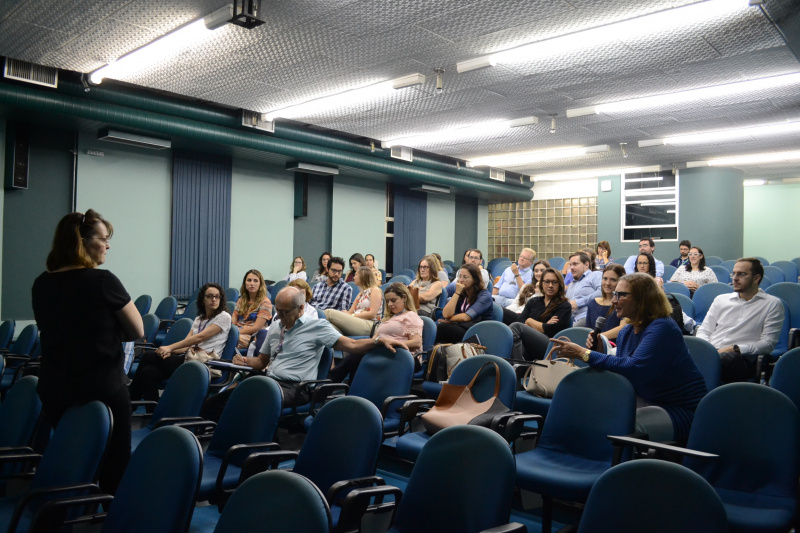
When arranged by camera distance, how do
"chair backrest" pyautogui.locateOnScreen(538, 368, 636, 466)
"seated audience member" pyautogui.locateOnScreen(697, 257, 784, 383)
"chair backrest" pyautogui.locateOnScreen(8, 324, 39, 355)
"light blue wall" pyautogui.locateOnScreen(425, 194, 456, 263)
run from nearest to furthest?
1. "chair backrest" pyautogui.locateOnScreen(538, 368, 636, 466)
2. "seated audience member" pyautogui.locateOnScreen(697, 257, 784, 383)
3. "chair backrest" pyautogui.locateOnScreen(8, 324, 39, 355)
4. "light blue wall" pyautogui.locateOnScreen(425, 194, 456, 263)

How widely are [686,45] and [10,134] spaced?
7662 mm

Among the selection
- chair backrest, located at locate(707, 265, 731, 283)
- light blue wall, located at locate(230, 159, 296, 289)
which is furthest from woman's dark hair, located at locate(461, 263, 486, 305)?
light blue wall, located at locate(230, 159, 296, 289)

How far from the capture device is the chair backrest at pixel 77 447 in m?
2.17

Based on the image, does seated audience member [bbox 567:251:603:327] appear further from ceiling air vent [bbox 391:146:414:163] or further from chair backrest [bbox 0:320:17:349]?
chair backrest [bbox 0:320:17:349]

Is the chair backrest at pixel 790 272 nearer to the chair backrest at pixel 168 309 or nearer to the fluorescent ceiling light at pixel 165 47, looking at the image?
the fluorescent ceiling light at pixel 165 47

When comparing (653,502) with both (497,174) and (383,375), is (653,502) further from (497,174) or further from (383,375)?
(497,174)

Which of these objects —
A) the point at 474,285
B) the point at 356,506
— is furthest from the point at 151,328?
the point at 356,506

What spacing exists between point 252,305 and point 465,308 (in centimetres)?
211

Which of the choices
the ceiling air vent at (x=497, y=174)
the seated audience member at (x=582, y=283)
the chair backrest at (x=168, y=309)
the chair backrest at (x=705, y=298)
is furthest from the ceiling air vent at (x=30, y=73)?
the ceiling air vent at (x=497, y=174)

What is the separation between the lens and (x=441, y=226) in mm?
13562

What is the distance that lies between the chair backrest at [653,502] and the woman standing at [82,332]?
1.86 meters

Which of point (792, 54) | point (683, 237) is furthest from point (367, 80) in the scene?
point (683, 237)

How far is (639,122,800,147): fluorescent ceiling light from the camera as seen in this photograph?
25.8 feet

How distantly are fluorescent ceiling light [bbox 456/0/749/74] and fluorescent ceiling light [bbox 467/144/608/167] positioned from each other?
4469mm
